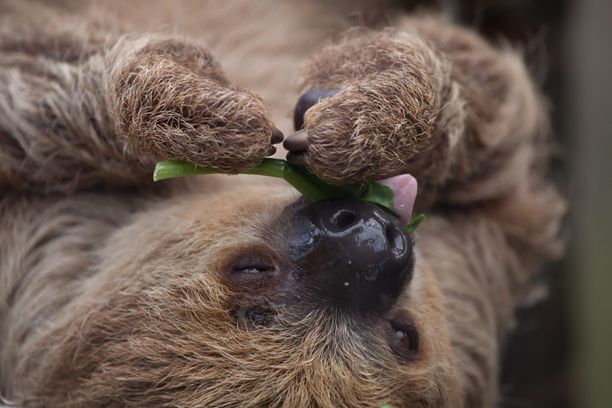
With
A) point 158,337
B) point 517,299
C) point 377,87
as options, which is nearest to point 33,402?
point 158,337

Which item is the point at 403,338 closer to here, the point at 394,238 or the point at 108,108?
the point at 394,238

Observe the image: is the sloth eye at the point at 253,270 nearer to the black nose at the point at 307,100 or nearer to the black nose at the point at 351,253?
the black nose at the point at 351,253

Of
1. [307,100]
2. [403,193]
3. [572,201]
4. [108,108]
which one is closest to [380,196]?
[403,193]

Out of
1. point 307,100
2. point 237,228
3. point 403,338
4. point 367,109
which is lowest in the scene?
point 403,338

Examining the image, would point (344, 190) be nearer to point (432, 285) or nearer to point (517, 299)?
point (432, 285)

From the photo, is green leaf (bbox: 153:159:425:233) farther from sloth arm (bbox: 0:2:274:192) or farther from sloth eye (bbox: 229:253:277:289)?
sloth eye (bbox: 229:253:277:289)
